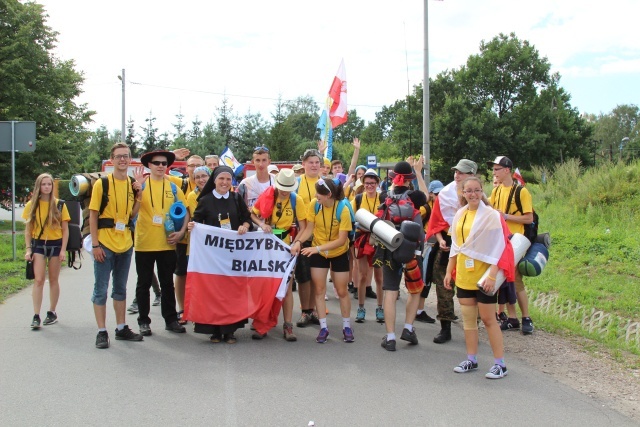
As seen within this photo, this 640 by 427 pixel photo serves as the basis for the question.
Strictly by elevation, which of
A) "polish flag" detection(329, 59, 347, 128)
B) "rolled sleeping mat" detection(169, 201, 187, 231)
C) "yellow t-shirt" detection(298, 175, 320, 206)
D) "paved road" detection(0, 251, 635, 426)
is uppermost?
"polish flag" detection(329, 59, 347, 128)

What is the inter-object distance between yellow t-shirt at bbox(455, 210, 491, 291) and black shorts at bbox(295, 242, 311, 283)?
6.55 ft

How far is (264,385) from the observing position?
5.14 metres

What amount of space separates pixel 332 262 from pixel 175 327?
2077mm

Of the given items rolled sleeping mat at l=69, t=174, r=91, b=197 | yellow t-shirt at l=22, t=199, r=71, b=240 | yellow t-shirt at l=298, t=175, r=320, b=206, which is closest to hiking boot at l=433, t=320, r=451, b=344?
yellow t-shirt at l=298, t=175, r=320, b=206

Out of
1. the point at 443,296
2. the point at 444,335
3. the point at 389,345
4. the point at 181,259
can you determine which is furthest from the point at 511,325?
the point at 181,259

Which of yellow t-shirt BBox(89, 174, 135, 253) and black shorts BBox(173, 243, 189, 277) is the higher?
yellow t-shirt BBox(89, 174, 135, 253)

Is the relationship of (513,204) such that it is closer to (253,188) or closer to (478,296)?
(478,296)

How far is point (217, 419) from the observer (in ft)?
14.3

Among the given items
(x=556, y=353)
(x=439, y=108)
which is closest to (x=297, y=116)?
(x=439, y=108)

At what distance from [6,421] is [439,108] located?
128ft

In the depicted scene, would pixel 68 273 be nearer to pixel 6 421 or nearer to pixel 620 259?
pixel 6 421

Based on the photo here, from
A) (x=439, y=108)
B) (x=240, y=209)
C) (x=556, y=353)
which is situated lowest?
(x=556, y=353)

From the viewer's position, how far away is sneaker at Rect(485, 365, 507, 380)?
535 cm

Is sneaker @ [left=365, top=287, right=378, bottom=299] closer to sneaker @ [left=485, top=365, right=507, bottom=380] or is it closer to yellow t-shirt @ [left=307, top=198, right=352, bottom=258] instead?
yellow t-shirt @ [left=307, top=198, right=352, bottom=258]
